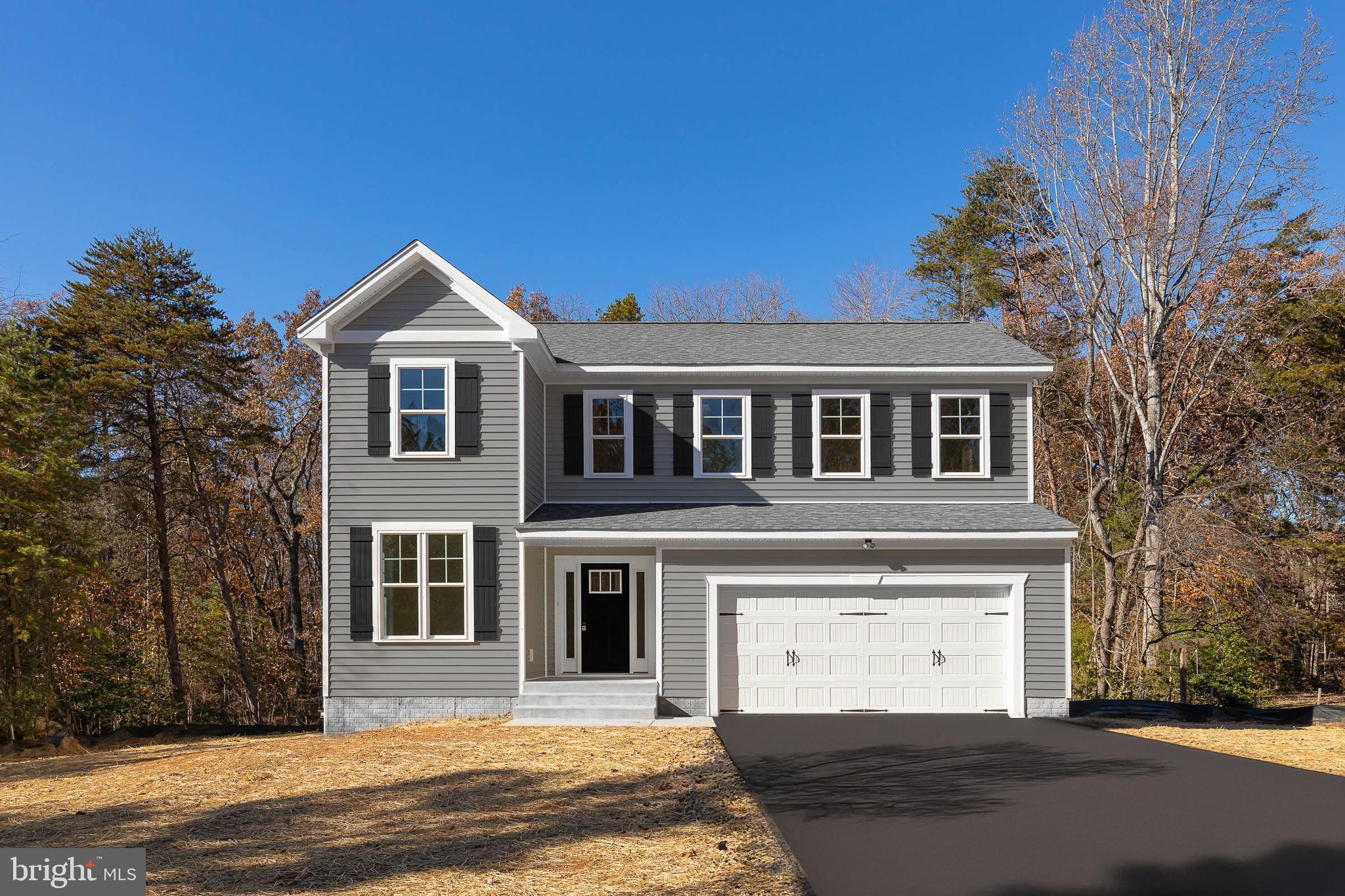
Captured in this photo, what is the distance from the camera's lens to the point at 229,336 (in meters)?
22.8

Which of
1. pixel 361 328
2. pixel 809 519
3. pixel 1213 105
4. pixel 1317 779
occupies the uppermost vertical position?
pixel 1213 105

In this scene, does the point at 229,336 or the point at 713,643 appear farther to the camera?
the point at 229,336

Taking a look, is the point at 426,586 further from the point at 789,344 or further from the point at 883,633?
the point at 789,344

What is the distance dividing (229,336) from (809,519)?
15773 mm

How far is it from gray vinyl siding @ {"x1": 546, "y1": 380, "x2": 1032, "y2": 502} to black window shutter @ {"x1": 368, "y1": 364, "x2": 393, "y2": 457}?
9.35ft

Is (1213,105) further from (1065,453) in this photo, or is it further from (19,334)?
(19,334)

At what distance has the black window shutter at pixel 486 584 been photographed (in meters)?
14.2

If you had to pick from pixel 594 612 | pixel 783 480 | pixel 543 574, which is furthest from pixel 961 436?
pixel 543 574

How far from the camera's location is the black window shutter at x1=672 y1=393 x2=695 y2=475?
53.2 feet

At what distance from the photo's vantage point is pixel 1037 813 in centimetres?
831

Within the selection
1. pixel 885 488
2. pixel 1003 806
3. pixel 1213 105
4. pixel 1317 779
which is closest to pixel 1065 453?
pixel 1213 105

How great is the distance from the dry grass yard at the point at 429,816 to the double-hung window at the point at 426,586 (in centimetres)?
208

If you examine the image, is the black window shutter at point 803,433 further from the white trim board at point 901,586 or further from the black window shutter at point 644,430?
the black window shutter at point 644,430

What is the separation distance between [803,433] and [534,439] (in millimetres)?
4657
